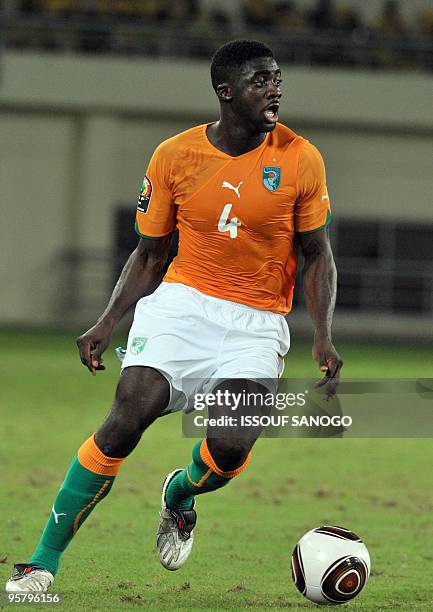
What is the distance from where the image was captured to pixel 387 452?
34.0 ft

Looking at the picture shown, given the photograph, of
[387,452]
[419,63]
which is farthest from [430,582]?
[419,63]

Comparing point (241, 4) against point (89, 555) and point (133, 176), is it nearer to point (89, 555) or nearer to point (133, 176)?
point (133, 176)

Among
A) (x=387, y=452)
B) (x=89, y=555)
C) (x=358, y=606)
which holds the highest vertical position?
(x=358, y=606)

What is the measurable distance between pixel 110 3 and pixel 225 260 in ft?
76.4

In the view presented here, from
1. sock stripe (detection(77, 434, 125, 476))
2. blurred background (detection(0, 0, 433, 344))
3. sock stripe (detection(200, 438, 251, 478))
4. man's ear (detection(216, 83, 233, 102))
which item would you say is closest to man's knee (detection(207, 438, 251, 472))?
sock stripe (detection(200, 438, 251, 478))

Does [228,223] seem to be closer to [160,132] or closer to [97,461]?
[97,461]

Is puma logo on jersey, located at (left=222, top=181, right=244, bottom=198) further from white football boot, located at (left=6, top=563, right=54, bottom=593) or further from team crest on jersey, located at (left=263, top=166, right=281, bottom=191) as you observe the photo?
white football boot, located at (left=6, top=563, right=54, bottom=593)

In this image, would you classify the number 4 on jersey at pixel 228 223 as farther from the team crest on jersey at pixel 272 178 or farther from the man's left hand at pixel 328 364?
Result: the man's left hand at pixel 328 364

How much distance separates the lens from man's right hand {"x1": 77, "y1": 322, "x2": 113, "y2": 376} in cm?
534

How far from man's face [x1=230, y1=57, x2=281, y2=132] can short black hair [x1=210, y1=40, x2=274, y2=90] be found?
32 mm

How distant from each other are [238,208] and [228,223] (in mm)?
77

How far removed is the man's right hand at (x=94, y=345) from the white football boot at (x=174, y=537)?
0.93m

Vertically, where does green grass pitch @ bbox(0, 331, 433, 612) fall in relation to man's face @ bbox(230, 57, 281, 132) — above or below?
below

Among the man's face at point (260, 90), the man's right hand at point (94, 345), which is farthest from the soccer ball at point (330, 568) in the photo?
the man's face at point (260, 90)
